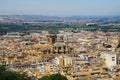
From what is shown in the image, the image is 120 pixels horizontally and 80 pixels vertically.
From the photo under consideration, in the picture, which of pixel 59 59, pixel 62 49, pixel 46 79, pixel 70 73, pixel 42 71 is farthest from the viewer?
pixel 62 49

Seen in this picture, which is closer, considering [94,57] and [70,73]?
[70,73]

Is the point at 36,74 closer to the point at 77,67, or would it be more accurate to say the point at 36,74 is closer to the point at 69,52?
the point at 77,67

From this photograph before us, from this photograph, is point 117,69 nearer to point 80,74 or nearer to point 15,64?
point 80,74

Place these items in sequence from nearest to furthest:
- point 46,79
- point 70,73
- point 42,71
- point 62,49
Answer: point 46,79 < point 70,73 < point 42,71 < point 62,49

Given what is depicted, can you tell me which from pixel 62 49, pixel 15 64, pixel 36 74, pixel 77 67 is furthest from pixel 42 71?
pixel 62 49

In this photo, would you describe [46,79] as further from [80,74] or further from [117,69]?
[117,69]

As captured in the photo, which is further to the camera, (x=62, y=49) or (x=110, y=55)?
(x=62, y=49)

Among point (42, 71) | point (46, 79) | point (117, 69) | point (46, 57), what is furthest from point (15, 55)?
point (46, 79)
